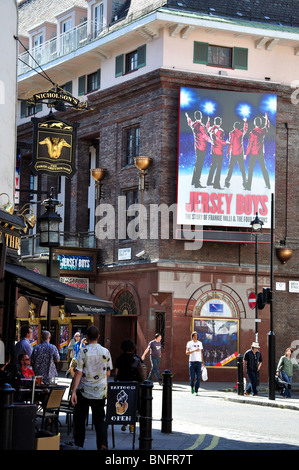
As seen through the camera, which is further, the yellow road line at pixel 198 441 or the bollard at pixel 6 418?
the yellow road line at pixel 198 441

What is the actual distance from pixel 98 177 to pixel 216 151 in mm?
5911

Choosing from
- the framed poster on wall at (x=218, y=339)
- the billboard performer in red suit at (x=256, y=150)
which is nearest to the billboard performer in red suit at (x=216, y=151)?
the billboard performer in red suit at (x=256, y=150)

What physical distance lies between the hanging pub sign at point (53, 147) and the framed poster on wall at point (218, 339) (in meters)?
15.9

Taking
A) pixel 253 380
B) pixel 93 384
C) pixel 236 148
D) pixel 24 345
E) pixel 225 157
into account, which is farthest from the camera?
pixel 236 148

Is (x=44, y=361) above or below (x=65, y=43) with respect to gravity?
below

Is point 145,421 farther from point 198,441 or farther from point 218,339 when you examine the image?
point 218,339

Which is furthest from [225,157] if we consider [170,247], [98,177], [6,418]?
[6,418]

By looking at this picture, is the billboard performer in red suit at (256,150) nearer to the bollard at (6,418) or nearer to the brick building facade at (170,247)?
the brick building facade at (170,247)

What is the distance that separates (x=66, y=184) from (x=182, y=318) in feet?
39.5

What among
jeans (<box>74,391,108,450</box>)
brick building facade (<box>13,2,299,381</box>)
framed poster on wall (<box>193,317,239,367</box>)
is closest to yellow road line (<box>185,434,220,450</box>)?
jeans (<box>74,391,108,450</box>)

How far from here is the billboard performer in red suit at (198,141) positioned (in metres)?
36.2

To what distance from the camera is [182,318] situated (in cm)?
3588

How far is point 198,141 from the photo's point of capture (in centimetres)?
3641

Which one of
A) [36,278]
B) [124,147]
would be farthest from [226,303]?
[36,278]
